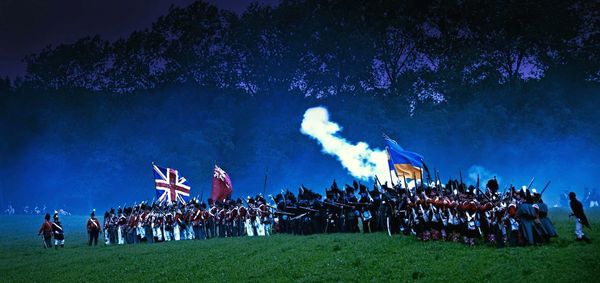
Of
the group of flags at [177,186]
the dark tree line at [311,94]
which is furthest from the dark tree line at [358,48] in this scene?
the group of flags at [177,186]

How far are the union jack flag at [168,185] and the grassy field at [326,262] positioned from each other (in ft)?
20.9

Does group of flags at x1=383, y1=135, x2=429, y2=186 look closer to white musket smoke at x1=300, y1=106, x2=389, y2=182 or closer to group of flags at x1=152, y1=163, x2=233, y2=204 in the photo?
white musket smoke at x1=300, y1=106, x2=389, y2=182

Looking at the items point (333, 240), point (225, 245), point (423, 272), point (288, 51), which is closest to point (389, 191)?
Result: point (333, 240)

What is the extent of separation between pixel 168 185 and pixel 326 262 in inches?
686

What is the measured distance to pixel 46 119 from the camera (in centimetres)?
7275

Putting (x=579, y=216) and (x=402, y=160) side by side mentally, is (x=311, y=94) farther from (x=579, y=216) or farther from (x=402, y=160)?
(x=579, y=216)

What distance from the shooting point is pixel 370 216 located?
2656 centimetres

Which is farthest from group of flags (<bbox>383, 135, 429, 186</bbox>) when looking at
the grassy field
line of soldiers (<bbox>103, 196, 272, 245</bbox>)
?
line of soldiers (<bbox>103, 196, 272, 245</bbox>)

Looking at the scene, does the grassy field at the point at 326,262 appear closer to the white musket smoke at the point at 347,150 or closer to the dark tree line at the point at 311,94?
the white musket smoke at the point at 347,150

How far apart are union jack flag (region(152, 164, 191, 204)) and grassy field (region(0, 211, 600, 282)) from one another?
20.9ft

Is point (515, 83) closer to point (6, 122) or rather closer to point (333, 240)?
point (333, 240)

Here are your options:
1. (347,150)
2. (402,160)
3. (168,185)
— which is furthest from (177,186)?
(347,150)

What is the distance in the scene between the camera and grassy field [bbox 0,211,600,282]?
1482cm

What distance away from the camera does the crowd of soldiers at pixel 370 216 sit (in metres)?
18.5
